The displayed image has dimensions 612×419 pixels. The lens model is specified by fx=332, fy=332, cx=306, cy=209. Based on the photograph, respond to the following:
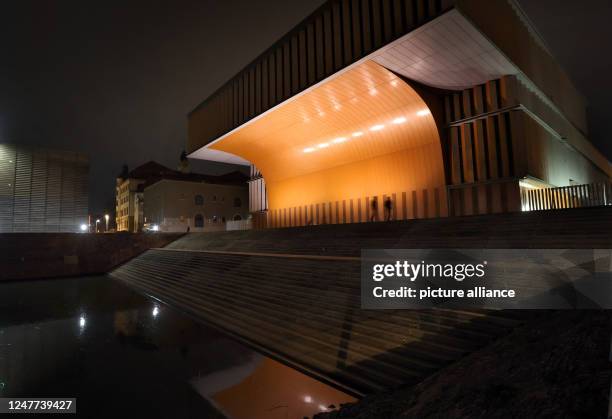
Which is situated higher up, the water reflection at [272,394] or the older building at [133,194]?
the older building at [133,194]

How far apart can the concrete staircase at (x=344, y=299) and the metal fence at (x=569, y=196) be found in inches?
172

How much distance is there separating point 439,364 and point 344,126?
16.8 m

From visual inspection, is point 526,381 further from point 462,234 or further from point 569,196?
point 569,196

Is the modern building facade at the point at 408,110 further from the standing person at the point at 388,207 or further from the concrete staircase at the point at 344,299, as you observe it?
the concrete staircase at the point at 344,299

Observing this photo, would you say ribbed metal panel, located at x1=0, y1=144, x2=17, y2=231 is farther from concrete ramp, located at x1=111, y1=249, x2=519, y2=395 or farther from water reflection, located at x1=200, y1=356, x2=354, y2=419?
water reflection, located at x1=200, y1=356, x2=354, y2=419

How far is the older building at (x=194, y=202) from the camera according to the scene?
39.0 metres

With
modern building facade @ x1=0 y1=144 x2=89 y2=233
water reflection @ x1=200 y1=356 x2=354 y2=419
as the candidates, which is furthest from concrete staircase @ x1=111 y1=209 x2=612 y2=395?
modern building facade @ x1=0 y1=144 x2=89 y2=233

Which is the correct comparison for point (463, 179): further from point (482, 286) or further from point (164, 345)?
point (164, 345)

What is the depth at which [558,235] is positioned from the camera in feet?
24.7

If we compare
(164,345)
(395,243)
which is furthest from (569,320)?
(395,243)

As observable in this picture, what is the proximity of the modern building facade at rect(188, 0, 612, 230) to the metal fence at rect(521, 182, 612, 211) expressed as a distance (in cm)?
59

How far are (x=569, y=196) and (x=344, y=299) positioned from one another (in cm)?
1067

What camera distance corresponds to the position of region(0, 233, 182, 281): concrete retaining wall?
17094 millimetres

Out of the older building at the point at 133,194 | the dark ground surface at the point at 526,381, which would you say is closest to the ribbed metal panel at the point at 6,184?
the older building at the point at 133,194
